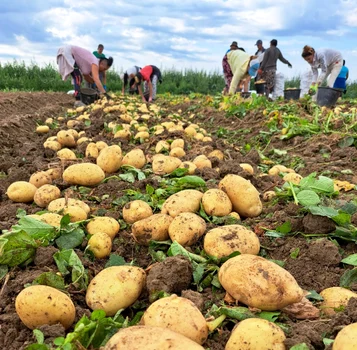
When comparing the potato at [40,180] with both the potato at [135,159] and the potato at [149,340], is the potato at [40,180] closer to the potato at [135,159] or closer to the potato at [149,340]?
the potato at [135,159]

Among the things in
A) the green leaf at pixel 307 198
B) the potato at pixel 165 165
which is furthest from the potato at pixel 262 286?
the potato at pixel 165 165

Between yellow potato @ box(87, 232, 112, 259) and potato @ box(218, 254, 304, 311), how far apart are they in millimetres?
773

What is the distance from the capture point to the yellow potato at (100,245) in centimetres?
215

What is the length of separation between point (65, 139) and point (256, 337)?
3.76m

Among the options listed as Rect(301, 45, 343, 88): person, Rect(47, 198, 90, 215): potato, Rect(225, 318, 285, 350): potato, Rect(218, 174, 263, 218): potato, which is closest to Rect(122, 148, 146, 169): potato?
Rect(47, 198, 90, 215): potato

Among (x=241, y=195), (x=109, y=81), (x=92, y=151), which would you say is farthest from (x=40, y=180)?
(x=109, y=81)

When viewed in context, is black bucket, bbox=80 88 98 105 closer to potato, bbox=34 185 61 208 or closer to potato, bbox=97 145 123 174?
potato, bbox=97 145 123 174

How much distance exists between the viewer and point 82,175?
3.13m

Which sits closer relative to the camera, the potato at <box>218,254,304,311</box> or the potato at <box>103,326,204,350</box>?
the potato at <box>103,326,204,350</box>

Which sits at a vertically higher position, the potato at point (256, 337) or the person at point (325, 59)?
the person at point (325, 59)

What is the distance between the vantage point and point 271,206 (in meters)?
2.82

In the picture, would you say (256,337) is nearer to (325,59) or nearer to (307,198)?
(307,198)

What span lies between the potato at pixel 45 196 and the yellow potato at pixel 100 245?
0.83 meters

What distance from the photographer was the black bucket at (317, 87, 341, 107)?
27.2 ft
